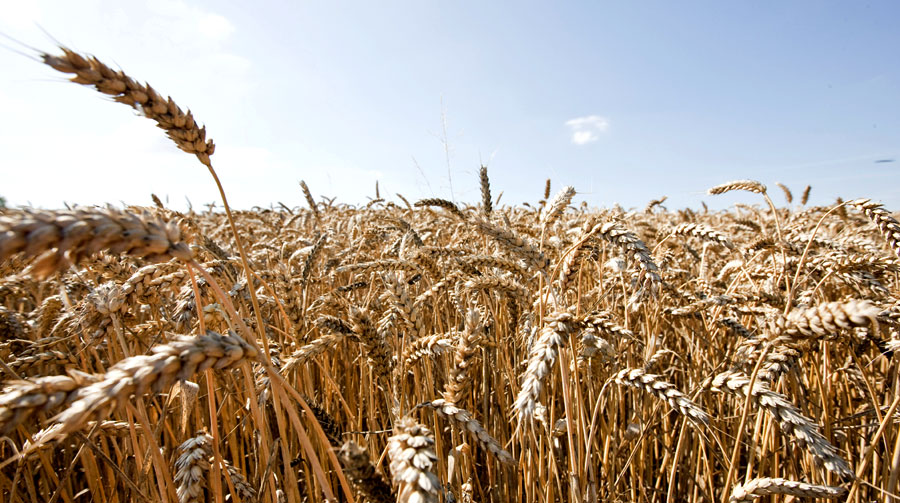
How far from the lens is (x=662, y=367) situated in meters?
2.67

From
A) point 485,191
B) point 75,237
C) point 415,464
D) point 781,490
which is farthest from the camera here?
point 485,191

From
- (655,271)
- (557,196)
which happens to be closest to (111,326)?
(655,271)

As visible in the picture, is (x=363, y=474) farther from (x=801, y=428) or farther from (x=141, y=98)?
(x=801, y=428)

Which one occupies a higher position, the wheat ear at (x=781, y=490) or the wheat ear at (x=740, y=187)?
the wheat ear at (x=740, y=187)

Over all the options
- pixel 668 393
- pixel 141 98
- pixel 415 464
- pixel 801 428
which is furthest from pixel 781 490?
pixel 141 98

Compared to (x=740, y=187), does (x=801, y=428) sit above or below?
below

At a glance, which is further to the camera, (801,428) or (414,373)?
(414,373)

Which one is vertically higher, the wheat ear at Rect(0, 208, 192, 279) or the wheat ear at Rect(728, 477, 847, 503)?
the wheat ear at Rect(0, 208, 192, 279)

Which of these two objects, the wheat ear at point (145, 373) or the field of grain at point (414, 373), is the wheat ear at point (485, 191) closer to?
the field of grain at point (414, 373)

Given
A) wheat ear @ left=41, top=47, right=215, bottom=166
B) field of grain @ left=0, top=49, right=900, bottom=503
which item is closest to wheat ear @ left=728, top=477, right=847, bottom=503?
field of grain @ left=0, top=49, right=900, bottom=503

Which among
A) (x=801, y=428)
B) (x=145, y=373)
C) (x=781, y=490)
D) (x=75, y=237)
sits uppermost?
(x=75, y=237)

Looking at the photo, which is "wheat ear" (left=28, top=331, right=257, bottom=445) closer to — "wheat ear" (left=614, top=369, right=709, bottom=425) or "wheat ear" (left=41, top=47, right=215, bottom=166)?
"wheat ear" (left=41, top=47, right=215, bottom=166)

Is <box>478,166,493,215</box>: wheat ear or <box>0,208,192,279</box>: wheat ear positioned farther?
<box>478,166,493,215</box>: wheat ear

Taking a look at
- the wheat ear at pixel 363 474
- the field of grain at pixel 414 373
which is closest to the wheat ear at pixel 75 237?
the field of grain at pixel 414 373
